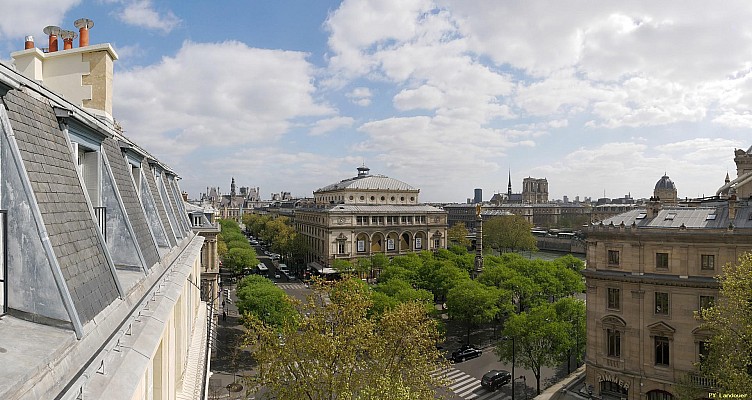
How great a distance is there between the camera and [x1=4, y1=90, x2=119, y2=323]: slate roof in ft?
14.3

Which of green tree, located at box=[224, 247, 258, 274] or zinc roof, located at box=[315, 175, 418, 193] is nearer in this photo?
green tree, located at box=[224, 247, 258, 274]

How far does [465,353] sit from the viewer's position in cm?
3956

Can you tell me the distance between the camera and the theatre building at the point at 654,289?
26.6 m

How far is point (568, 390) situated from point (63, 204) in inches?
1364

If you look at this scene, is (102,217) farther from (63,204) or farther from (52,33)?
(52,33)

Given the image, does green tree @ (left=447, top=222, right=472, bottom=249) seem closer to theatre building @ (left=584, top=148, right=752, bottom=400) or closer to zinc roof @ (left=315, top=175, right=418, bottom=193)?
zinc roof @ (left=315, top=175, right=418, bottom=193)

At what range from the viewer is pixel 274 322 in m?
36.3

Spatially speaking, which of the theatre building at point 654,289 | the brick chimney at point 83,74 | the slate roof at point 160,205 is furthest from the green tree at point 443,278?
the brick chimney at point 83,74

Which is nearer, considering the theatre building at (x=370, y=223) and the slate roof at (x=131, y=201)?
the slate roof at (x=131, y=201)

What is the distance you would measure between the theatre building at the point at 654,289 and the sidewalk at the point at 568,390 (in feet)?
3.81

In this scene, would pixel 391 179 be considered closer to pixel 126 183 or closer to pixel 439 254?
pixel 439 254

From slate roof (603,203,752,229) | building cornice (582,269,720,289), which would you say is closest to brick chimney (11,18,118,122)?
building cornice (582,269,720,289)

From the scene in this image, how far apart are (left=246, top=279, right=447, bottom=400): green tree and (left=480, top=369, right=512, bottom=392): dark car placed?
659 inches

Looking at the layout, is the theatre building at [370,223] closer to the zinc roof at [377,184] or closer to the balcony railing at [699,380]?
the zinc roof at [377,184]
